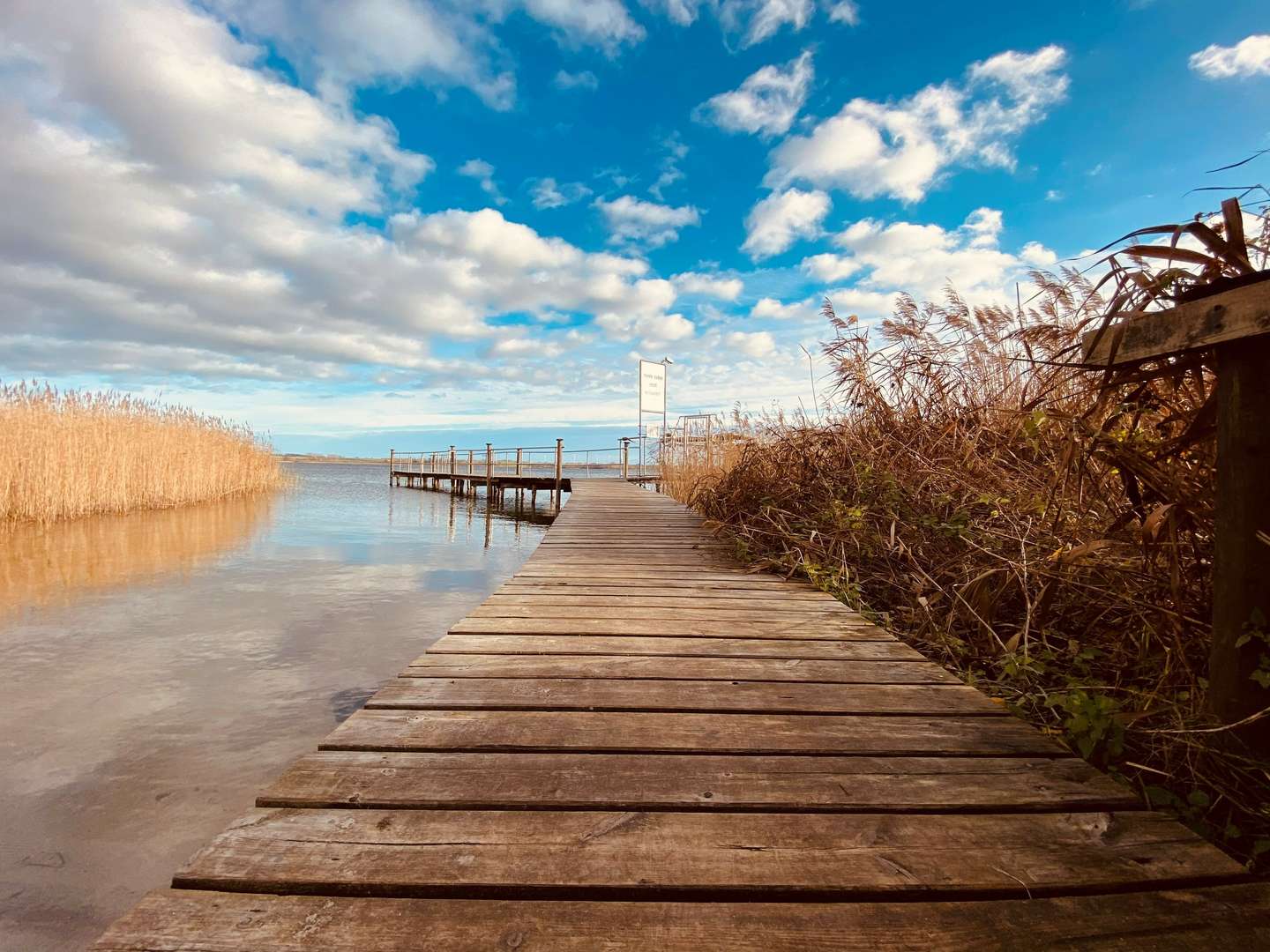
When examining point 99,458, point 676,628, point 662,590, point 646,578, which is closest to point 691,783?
point 676,628

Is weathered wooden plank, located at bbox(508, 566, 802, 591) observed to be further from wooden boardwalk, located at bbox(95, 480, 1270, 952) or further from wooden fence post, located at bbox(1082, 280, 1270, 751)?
wooden fence post, located at bbox(1082, 280, 1270, 751)

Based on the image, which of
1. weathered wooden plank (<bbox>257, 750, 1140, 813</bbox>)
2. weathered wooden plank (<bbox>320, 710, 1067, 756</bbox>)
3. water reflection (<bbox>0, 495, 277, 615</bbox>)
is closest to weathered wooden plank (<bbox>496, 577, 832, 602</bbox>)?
weathered wooden plank (<bbox>320, 710, 1067, 756</bbox>)

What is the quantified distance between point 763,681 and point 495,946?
110 cm

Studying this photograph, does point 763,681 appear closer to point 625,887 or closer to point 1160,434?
point 625,887

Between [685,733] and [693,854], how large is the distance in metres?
0.43

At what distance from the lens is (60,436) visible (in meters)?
8.82

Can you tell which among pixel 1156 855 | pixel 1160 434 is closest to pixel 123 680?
pixel 1156 855

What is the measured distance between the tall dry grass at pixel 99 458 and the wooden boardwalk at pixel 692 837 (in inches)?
398

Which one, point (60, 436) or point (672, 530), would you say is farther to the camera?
point (60, 436)

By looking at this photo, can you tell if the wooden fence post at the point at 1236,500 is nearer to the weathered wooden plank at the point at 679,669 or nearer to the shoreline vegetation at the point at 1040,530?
the shoreline vegetation at the point at 1040,530

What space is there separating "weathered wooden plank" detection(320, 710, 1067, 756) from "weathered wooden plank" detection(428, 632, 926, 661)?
47cm

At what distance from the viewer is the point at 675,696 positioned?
61.5 inches

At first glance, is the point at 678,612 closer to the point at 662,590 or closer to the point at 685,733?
the point at 662,590

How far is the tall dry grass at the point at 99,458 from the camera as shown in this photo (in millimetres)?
8227
